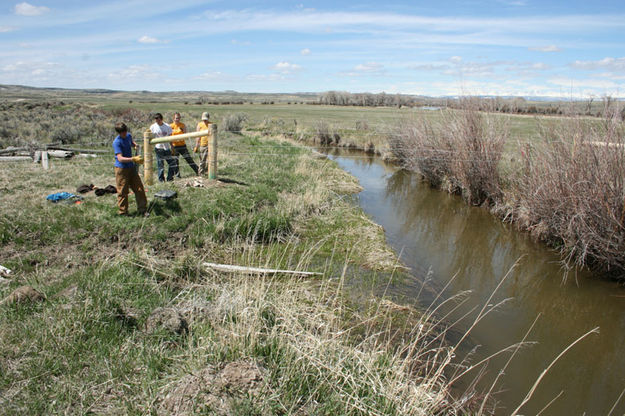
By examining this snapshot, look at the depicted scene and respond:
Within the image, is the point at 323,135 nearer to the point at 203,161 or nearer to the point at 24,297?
the point at 203,161

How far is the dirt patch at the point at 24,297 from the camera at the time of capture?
4.32 meters

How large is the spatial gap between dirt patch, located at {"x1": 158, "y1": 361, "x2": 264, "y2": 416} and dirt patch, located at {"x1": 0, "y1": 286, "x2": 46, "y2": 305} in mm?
2466

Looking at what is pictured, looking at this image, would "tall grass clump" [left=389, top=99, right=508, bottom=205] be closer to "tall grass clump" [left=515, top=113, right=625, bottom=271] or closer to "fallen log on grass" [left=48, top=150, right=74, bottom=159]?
"tall grass clump" [left=515, top=113, right=625, bottom=271]

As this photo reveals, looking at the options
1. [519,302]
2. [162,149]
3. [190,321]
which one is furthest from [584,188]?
[162,149]

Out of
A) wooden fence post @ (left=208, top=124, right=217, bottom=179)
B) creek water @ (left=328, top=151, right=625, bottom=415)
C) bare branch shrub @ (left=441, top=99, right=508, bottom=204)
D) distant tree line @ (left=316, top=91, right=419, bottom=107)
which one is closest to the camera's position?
creek water @ (left=328, top=151, right=625, bottom=415)

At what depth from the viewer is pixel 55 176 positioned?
10344 mm

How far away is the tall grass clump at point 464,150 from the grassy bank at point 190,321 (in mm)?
4480

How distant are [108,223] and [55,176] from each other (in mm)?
4523

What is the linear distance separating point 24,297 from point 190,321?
199cm

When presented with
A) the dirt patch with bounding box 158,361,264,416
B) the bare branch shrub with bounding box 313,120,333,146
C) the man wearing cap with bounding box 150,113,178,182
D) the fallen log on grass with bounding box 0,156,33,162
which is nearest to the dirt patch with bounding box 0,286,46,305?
the dirt patch with bounding box 158,361,264,416

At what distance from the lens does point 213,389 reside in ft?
10.1

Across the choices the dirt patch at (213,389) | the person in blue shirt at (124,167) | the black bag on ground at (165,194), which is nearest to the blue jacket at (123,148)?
the person in blue shirt at (124,167)

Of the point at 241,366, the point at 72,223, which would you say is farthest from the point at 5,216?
the point at 241,366

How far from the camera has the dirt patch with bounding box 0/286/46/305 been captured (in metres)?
4.32
